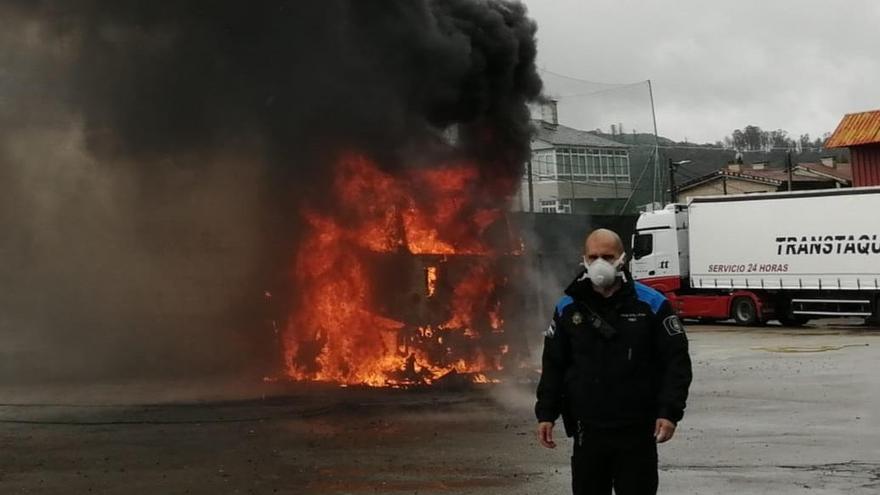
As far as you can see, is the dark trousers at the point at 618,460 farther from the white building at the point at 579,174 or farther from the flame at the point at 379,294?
the white building at the point at 579,174

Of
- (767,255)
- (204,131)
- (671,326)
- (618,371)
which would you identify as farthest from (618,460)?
(767,255)

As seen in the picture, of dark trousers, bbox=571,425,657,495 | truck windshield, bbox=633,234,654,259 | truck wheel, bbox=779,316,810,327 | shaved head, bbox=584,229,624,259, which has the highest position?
truck windshield, bbox=633,234,654,259

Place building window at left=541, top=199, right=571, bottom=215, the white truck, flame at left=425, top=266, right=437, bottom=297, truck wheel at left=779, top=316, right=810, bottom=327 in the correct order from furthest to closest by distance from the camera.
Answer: building window at left=541, top=199, right=571, bottom=215, truck wheel at left=779, top=316, right=810, bottom=327, the white truck, flame at left=425, top=266, right=437, bottom=297

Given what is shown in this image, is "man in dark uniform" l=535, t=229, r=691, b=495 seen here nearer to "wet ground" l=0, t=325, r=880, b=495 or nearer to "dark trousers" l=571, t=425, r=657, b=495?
"dark trousers" l=571, t=425, r=657, b=495

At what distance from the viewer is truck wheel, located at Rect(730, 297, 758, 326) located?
28.6 metres

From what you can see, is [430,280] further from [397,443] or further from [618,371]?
[618,371]

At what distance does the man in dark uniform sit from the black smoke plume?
9.92 metres

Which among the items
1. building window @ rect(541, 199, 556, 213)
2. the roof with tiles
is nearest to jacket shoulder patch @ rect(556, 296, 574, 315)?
building window @ rect(541, 199, 556, 213)

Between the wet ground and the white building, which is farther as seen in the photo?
the white building

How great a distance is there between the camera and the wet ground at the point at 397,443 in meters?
8.06

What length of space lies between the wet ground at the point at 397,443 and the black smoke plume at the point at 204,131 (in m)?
3.00

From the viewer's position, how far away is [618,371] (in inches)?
195

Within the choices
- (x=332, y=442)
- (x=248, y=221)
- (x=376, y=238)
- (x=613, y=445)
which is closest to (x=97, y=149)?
(x=248, y=221)

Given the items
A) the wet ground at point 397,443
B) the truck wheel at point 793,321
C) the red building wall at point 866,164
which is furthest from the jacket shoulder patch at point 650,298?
the red building wall at point 866,164
